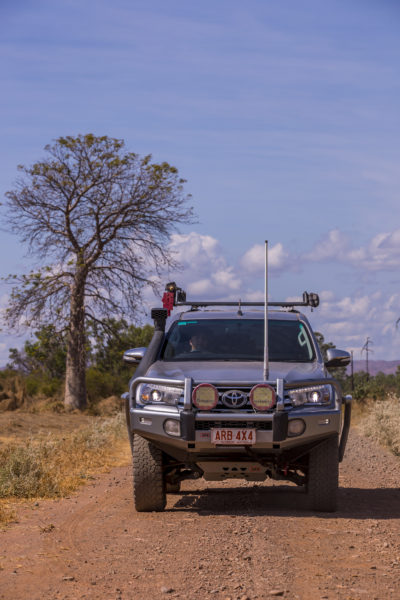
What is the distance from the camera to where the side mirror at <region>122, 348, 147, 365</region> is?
9367 millimetres

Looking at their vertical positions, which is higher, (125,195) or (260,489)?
(125,195)

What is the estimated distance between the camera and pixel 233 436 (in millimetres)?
7902

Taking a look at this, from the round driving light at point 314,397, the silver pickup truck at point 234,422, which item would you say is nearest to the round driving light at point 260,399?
the silver pickup truck at point 234,422

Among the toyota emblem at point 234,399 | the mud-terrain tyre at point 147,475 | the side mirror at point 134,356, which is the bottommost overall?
the mud-terrain tyre at point 147,475

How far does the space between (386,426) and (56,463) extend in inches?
319

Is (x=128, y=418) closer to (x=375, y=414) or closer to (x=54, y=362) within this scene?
(x=375, y=414)

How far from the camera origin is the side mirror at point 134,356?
9.37m

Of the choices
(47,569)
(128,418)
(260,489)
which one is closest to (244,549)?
(47,569)

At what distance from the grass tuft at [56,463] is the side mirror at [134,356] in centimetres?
187

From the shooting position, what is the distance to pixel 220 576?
18.9ft

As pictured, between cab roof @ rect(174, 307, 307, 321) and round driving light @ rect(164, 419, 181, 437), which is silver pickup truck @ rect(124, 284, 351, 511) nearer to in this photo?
round driving light @ rect(164, 419, 181, 437)

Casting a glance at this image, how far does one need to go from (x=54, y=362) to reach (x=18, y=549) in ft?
110

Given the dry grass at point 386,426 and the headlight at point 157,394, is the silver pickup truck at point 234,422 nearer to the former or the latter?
the headlight at point 157,394

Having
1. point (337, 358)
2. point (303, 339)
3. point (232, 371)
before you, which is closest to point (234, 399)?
point (232, 371)
